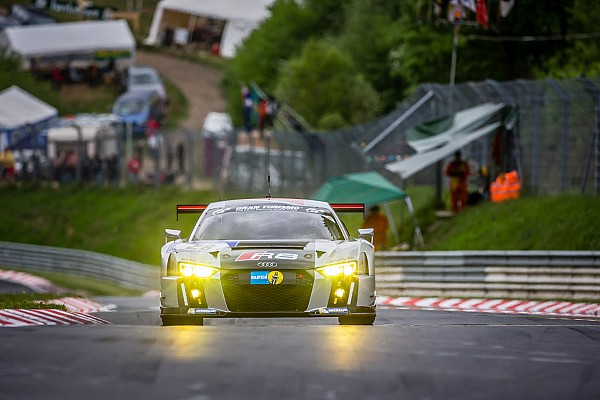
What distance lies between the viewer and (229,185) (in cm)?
4194

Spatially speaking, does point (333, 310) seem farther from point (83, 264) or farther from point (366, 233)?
point (83, 264)

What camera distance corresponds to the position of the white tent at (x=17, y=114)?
2367 inches

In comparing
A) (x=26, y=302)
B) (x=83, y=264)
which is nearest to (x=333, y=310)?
(x=26, y=302)

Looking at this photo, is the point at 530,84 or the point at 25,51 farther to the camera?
the point at 25,51

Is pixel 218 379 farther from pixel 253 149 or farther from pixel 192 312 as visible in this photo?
pixel 253 149

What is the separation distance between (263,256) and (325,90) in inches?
2275

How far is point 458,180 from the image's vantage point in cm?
2833

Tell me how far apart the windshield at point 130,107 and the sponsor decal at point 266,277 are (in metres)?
65.9

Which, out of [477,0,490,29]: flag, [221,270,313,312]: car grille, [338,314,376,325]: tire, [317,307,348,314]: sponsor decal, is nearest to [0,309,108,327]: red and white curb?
[221,270,313,312]: car grille

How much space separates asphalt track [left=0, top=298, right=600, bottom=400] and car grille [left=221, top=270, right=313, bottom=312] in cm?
159

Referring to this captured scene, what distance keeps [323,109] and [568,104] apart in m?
44.9

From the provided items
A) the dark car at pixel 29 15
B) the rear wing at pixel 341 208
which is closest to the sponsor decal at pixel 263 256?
the rear wing at pixel 341 208

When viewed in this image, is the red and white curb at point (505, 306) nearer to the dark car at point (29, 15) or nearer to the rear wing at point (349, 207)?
the rear wing at point (349, 207)

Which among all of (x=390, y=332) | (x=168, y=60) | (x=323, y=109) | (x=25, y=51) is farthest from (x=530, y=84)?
(x=168, y=60)
